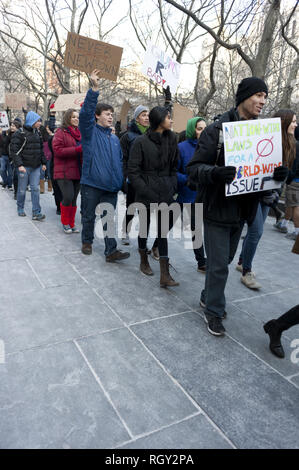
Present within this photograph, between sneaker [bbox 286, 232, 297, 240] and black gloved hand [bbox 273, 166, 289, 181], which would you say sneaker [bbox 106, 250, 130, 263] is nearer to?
black gloved hand [bbox 273, 166, 289, 181]

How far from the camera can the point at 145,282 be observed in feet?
13.2

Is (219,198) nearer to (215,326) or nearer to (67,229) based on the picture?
(215,326)

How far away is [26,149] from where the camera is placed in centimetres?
642

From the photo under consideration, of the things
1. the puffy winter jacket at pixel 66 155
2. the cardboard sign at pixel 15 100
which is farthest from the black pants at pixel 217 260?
the cardboard sign at pixel 15 100

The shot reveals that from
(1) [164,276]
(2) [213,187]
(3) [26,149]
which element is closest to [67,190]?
(3) [26,149]

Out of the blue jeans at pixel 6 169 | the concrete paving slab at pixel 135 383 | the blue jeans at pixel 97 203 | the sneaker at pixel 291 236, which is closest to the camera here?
the concrete paving slab at pixel 135 383

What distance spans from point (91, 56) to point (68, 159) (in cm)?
150

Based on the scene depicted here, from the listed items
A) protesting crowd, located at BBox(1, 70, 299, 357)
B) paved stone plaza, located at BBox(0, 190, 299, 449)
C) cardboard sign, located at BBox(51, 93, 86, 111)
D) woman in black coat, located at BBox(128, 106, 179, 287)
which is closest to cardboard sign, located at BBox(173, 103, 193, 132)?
protesting crowd, located at BBox(1, 70, 299, 357)

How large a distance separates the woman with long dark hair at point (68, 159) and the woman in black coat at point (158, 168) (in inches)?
75.0

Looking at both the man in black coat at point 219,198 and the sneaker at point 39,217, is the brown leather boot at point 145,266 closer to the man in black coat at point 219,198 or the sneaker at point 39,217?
the man in black coat at point 219,198

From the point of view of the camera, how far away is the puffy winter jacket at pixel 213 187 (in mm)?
2684

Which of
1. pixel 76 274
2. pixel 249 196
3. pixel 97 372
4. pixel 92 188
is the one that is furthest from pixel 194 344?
pixel 92 188

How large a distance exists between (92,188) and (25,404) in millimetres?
2900

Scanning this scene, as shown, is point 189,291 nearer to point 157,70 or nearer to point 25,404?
point 25,404
